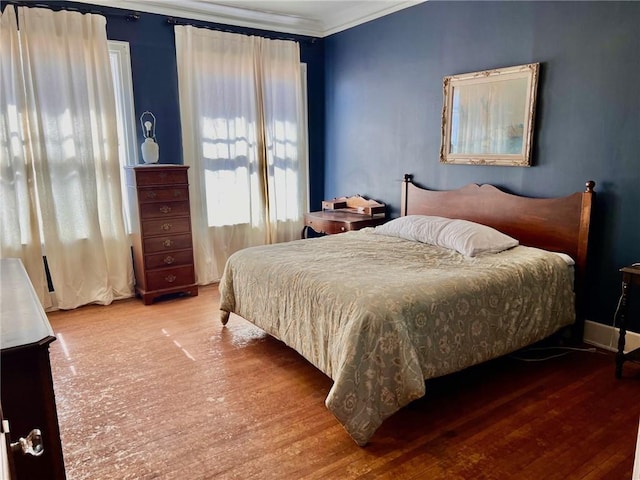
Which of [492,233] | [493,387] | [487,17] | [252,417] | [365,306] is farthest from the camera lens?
[487,17]

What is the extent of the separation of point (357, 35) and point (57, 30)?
8.93 feet

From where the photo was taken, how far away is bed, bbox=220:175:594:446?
6.77 feet

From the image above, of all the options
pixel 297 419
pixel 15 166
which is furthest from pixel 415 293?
pixel 15 166

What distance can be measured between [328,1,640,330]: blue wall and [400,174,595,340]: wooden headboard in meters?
0.13

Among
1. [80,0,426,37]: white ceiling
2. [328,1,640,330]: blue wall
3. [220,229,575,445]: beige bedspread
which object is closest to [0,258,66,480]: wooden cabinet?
[220,229,575,445]: beige bedspread

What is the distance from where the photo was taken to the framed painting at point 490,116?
3.22 metres

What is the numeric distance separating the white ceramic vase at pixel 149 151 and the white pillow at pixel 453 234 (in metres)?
2.07

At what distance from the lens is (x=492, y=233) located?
122 inches

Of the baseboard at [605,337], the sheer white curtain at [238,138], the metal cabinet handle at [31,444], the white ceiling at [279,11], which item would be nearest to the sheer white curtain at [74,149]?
the white ceiling at [279,11]

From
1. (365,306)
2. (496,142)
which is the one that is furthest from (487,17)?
(365,306)

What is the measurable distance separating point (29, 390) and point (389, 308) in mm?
1441

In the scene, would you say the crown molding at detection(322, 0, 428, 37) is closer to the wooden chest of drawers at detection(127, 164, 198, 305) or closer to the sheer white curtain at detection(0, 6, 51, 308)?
the wooden chest of drawers at detection(127, 164, 198, 305)

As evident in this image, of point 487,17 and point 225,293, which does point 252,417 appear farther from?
point 487,17

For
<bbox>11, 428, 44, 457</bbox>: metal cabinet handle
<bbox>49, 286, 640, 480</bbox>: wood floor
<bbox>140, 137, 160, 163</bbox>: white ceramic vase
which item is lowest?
<bbox>49, 286, 640, 480</bbox>: wood floor
